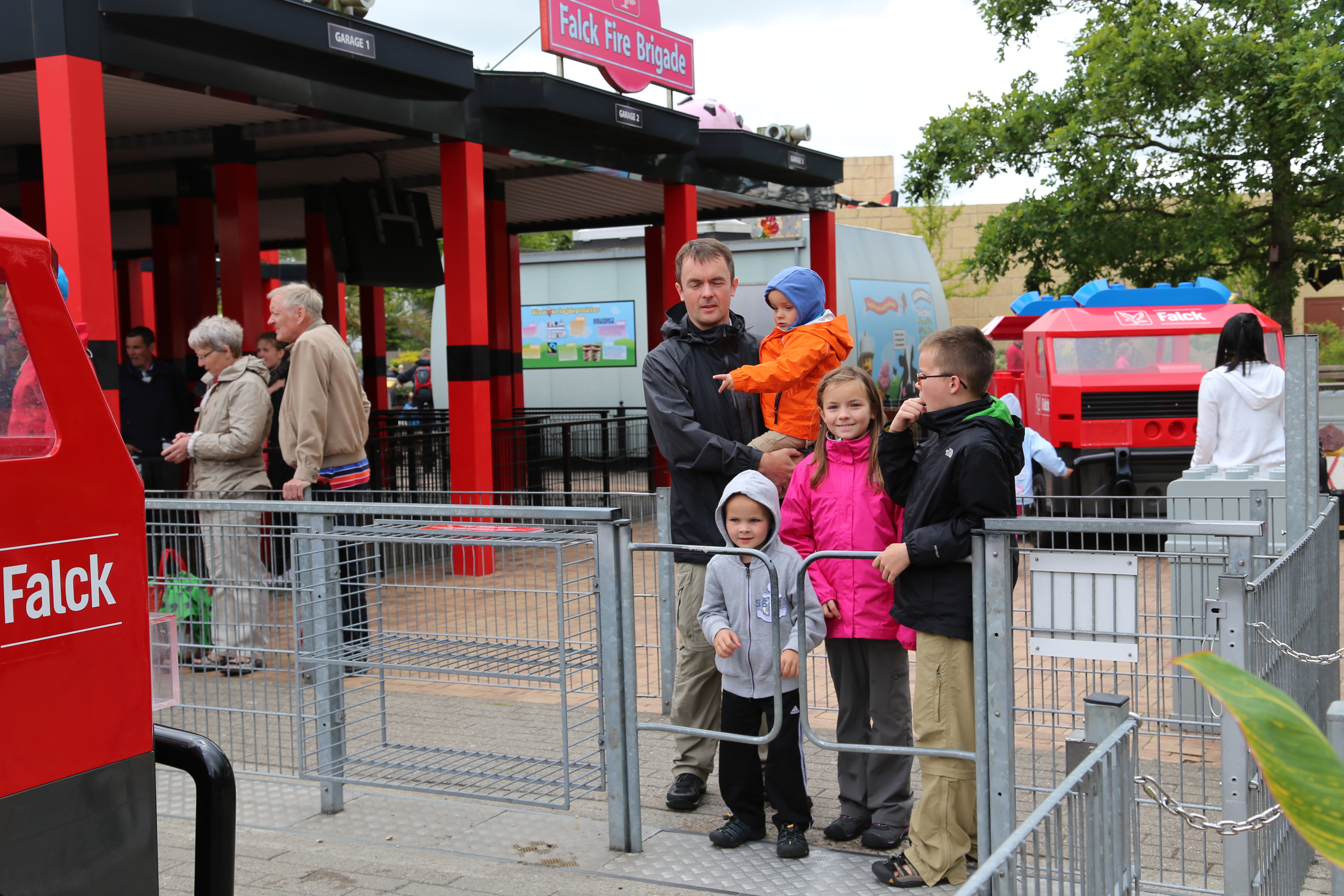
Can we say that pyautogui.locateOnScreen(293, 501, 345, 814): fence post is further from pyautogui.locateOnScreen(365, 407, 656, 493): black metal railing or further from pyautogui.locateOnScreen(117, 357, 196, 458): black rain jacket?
pyautogui.locateOnScreen(117, 357, 196, 458): black rain jacket

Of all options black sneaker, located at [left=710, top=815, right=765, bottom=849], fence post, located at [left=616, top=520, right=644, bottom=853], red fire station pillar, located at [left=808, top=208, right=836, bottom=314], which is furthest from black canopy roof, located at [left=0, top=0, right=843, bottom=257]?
black sneaker, located at [left=710, top=815, right=765, bottom=849]

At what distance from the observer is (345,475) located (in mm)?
7719

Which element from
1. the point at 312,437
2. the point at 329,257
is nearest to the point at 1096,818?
the point at 312,437

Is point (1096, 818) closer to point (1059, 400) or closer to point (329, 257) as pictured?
point (1059, 400)

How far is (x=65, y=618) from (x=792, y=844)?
2.70m

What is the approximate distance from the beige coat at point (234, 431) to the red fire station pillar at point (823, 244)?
11.0 m

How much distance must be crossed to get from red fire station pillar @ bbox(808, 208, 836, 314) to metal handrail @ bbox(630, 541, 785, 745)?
1329 cm

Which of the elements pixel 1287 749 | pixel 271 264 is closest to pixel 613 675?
pixel 1287 749

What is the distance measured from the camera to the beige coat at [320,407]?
291 inches

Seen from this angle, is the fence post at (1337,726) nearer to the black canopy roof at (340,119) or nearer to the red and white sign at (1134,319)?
the black canopy roof at (340,119)

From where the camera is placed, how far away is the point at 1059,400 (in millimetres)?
11906

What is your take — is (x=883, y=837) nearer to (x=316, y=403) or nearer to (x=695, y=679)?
(x=695, y=679)

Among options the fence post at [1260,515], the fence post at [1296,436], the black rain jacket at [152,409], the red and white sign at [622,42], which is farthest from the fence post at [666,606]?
the red and white sign at [622,42]

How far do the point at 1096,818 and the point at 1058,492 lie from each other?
373 inches
